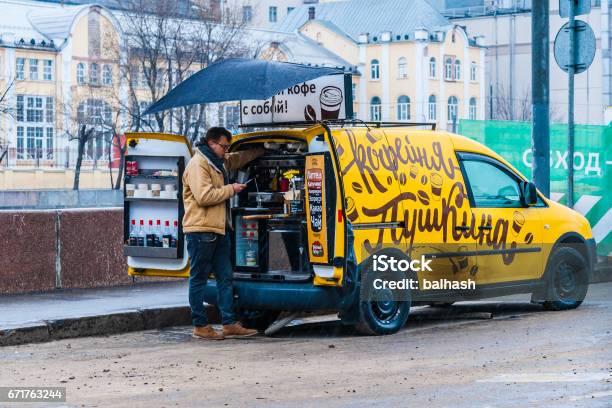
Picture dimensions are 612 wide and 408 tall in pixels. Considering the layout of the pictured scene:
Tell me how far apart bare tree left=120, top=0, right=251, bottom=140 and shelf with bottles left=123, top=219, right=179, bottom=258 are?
51754 mm

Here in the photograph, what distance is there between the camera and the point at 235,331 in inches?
474

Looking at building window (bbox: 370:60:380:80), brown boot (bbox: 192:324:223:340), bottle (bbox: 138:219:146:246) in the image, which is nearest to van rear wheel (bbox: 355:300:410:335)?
brown boot (bbox: 192:324:223:340)

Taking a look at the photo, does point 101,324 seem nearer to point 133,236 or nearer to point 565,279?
point 133,236

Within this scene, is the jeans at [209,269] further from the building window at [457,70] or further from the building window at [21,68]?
the building window at [457,70]

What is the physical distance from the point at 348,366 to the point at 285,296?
1812 mm

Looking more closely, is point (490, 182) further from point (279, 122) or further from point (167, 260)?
point (167, 260)

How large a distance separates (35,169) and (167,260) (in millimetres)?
58904

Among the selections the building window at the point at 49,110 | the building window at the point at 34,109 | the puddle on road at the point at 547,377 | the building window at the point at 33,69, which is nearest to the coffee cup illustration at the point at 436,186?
the puddle on road at the point at 547,377

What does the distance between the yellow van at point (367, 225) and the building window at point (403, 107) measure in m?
90.0

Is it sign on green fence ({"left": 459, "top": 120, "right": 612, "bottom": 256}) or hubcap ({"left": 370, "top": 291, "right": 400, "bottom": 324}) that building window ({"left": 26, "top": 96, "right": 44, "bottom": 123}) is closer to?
sign on green fence ({"left": 459, "top": 120, "right": 612, "bottom": 256})

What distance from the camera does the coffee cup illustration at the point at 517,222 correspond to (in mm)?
13016

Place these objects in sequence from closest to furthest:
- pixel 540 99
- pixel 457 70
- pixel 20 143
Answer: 1. pixel 540 99
2. pixel 20 143
3. pixel 457 70

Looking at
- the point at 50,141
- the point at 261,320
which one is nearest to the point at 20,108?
the point at 50,141

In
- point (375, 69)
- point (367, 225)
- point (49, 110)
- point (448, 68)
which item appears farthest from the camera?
point (448, 68)
